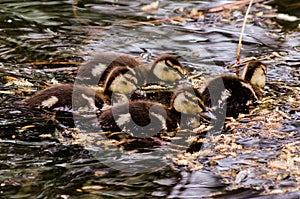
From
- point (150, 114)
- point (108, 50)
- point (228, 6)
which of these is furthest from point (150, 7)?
point (150, 114)

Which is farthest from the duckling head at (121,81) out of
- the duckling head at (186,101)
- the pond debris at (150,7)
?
the pond debris at (150,7)

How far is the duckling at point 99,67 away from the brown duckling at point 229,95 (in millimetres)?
737

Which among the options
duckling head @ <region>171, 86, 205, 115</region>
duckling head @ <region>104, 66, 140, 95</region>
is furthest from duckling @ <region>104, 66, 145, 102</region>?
duckling head @ <region>171, 86, 205, 115</region>

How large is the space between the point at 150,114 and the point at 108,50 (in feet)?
5.54

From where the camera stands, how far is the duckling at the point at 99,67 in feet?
15.2

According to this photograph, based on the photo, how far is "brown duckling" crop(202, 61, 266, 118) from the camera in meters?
4.11

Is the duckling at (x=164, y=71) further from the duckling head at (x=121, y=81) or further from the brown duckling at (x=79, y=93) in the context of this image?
the brown duckling at (x=79, y=93)

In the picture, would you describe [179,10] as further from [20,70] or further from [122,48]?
[20,70]

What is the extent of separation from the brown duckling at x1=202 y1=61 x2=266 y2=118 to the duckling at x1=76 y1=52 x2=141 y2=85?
2.42 ft

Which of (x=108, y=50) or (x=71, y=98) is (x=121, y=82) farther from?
(x=108, y=50)

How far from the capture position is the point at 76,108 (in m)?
4.02

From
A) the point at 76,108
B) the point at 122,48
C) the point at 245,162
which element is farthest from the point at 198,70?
the point at 245,162

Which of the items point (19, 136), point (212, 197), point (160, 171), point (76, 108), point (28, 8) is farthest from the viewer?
point (28, 8)

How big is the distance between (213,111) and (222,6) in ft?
8.58
